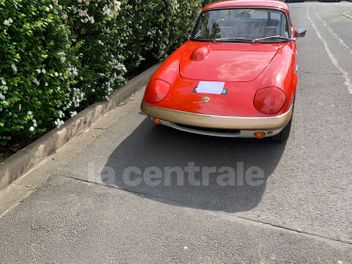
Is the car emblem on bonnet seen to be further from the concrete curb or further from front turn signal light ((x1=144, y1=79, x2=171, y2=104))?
the concrete curb

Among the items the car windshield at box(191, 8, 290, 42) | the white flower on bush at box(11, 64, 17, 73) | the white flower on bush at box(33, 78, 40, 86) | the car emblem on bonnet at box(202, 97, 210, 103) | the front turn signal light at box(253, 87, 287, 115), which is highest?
the white flower on bush at box(11, 64, 17, 73)

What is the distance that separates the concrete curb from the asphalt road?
9 centimetres

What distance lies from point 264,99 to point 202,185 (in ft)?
3.49

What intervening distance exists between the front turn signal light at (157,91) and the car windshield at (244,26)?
52.2 inches

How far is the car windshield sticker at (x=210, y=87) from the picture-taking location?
11.5ft

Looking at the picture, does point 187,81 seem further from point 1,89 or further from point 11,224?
point 11,224

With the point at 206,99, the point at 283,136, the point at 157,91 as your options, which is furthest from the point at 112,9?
the point at 283,136

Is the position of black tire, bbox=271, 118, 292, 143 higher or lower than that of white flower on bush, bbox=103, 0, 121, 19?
lower

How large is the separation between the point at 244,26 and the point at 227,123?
6.47 feet

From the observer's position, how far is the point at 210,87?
11.6ft

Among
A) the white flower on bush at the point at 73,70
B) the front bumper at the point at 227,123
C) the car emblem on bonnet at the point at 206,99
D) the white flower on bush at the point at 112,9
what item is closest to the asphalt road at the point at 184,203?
the front bumper at the point at 227,123

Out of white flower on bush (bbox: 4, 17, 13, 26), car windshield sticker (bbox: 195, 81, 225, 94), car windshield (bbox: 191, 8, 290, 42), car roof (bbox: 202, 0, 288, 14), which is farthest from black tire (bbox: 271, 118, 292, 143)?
white flower on bush (bbox: 4, 17, 13, 26)

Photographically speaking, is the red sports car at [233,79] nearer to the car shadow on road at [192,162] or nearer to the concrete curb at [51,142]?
the car shadow on road at [192,162]

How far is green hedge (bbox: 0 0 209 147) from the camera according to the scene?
122 inches
